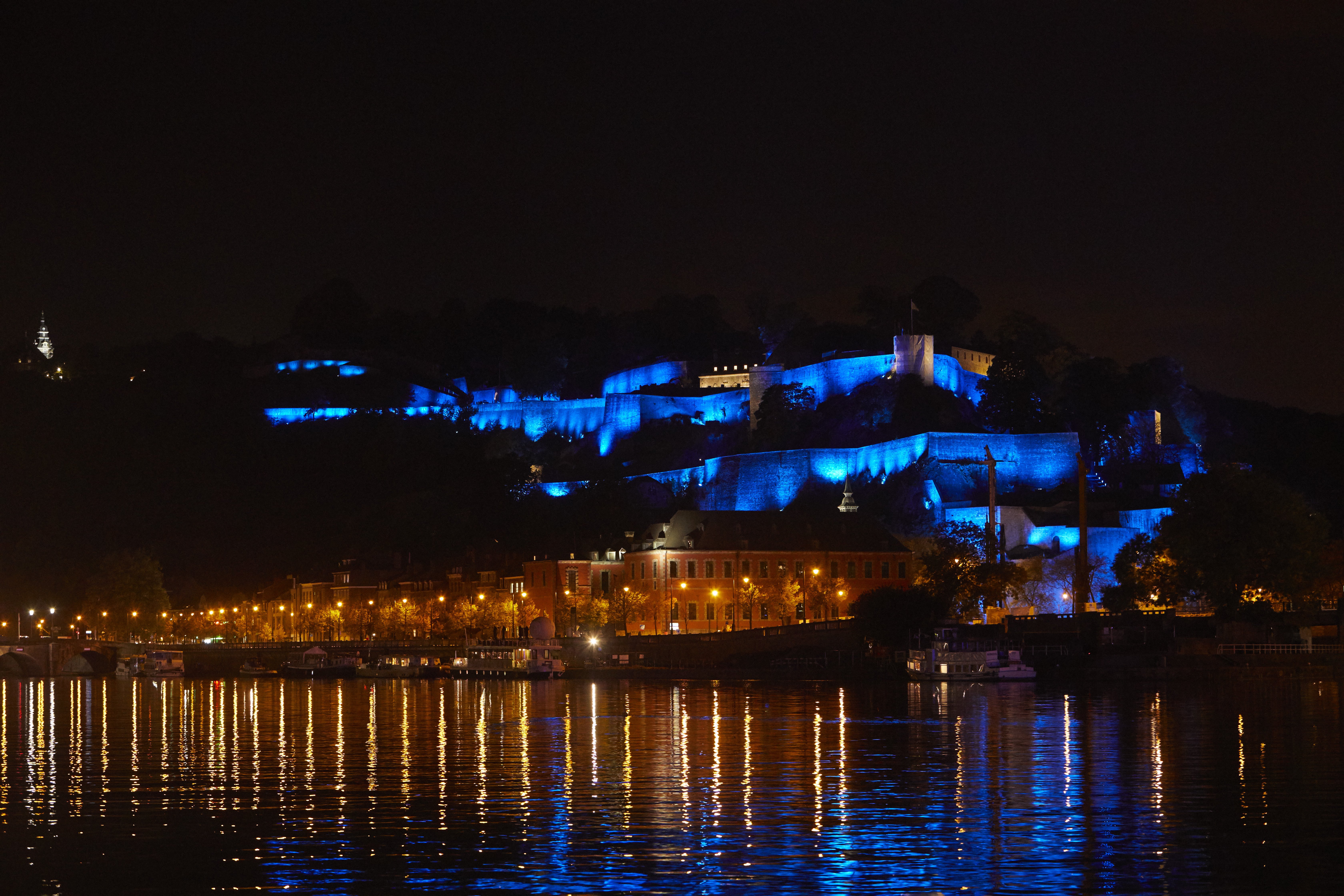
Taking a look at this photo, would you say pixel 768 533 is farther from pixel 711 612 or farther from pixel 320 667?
pixel 320 667

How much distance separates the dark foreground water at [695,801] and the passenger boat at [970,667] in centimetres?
1060

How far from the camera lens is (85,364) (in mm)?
151250

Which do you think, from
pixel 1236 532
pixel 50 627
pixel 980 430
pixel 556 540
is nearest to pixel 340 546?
pixel 50 627

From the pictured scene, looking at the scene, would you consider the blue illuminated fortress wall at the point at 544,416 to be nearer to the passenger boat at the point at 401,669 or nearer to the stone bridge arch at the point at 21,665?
the stone bridge arch at the point at 21,665

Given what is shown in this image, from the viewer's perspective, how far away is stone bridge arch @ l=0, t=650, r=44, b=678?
8169cm

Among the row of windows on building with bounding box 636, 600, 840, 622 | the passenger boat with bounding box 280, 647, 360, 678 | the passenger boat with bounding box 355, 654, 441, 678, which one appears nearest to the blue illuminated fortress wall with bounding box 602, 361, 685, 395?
the passenger boat with bounding box 280, 647, 360, 678

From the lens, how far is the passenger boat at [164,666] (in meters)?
76.6

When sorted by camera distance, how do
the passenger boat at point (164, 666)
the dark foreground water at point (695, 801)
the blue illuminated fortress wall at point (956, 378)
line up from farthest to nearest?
1. the blue illuminated fortress wall at point (956, 378)
2. the passenger boat at point (164, 666)
3. the dark foreground water at point (695, 801)

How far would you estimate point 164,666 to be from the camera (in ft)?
254

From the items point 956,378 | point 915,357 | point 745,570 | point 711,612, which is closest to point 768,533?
point 745,570

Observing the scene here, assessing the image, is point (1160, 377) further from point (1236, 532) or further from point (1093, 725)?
point (1093, 725)

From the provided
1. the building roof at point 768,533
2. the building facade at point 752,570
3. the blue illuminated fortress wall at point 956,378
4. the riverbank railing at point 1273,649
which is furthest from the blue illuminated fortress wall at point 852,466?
the riverbank railing at point 1273,649

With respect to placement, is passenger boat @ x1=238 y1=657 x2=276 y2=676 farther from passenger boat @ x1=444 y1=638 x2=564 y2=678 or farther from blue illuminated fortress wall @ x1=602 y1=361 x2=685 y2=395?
blue illuminated fortress wall @ x1=602 y1=361 x2=685 y2=395

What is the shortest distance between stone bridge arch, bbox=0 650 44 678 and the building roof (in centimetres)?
3182
